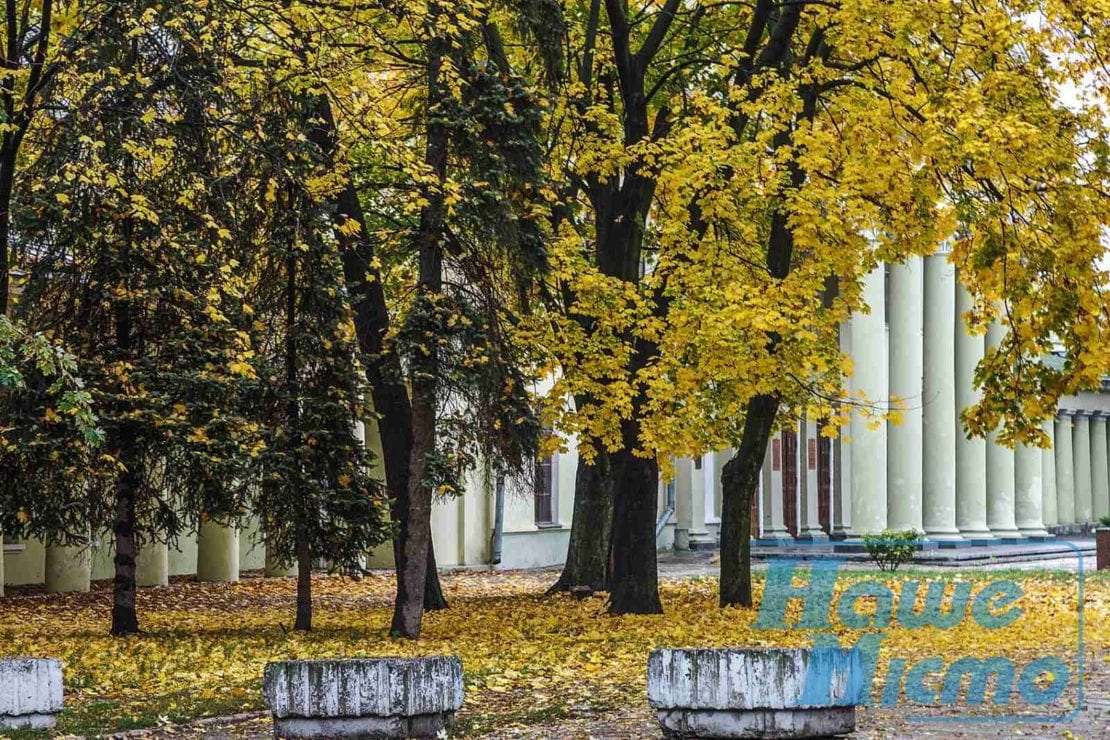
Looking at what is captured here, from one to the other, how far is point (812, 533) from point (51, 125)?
36547 millimetres

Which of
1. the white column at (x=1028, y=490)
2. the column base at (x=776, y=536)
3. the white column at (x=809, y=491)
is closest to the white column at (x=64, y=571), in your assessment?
the column base at (x=776, y=536)

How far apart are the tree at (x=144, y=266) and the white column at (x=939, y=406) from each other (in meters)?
29.9

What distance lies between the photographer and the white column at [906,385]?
155ft

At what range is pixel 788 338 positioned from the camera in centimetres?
1988

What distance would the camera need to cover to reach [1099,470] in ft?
274

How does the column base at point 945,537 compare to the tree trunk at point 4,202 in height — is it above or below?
below

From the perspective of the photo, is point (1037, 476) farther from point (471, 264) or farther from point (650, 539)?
point (471, 264)

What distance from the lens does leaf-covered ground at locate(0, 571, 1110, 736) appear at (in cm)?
1376

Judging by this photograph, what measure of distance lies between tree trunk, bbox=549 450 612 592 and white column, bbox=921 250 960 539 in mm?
21095

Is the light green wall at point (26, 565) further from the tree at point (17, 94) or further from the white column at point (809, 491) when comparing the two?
the white column at point (809, 491)

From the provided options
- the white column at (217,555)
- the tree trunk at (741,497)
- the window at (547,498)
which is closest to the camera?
the tree trunk at (741,497)

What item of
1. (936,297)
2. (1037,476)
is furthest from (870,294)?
(1037,476)

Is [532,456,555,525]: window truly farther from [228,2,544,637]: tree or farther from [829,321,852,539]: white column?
[228,2,544,637]: tree

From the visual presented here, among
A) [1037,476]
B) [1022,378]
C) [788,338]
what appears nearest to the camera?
[1022,378]
